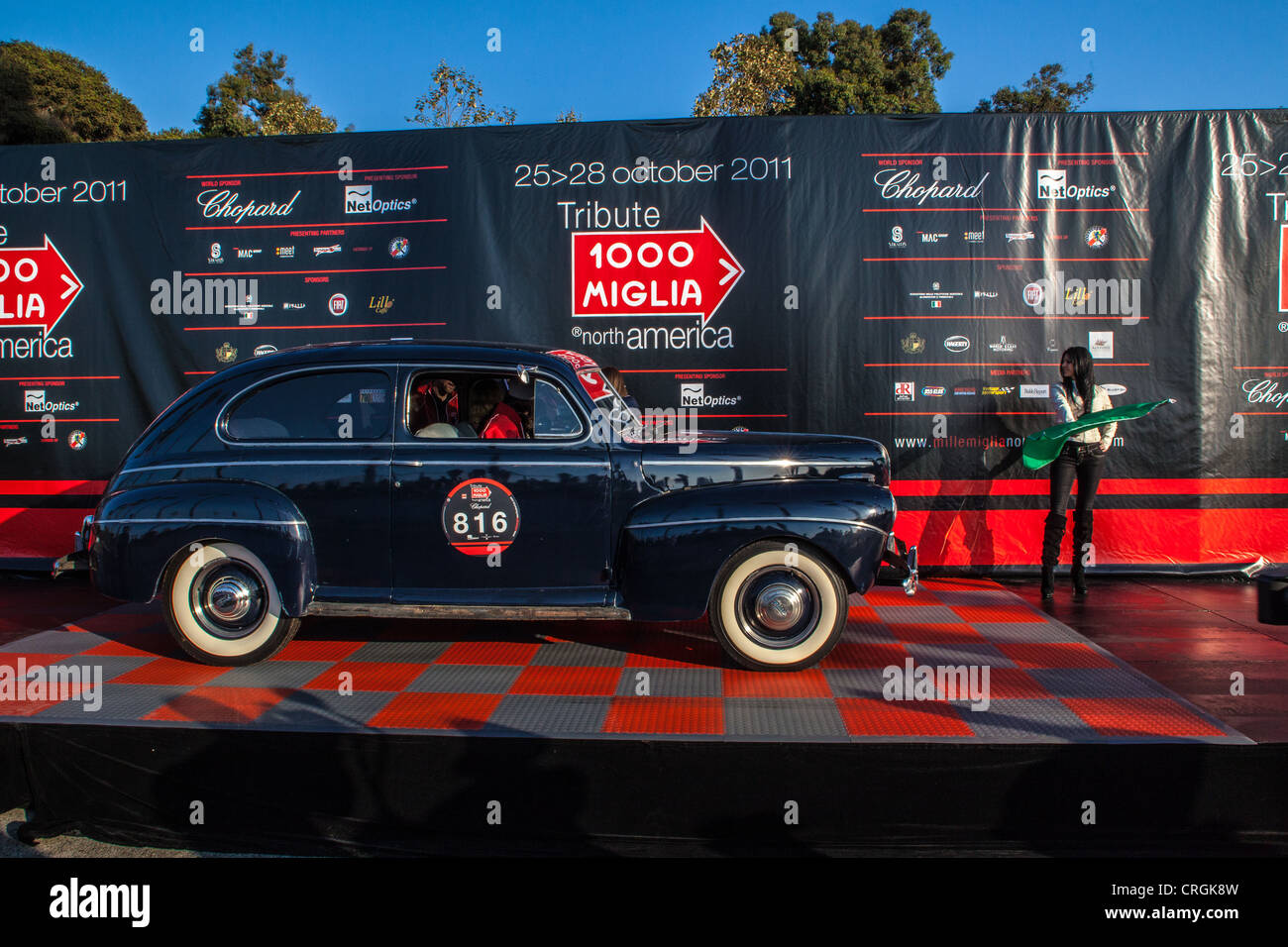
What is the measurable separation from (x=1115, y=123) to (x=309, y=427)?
6.11 m

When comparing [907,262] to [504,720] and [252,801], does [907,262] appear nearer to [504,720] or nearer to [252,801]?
[504,720]

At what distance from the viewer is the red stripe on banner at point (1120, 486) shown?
6469mm

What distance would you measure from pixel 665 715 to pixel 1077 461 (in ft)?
13.0

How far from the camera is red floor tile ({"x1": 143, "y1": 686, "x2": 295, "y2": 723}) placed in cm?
343

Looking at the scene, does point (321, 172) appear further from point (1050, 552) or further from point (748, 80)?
point (748, 80)

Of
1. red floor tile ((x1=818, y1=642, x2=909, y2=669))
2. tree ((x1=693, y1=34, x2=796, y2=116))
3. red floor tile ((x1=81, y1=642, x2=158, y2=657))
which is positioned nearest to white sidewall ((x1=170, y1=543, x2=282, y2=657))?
red floor tile ((x1=81, y1=642, x2=158, y2=657))

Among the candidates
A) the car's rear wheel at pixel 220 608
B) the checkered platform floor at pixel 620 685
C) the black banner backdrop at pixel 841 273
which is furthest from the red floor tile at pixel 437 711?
the black banner backdrop at pixel 841 273

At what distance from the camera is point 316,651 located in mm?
4602

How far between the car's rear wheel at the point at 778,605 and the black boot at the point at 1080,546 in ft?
9.05

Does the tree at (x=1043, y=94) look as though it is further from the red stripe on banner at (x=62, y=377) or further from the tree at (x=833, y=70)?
the red stripe on banner at (x=62, y=377)

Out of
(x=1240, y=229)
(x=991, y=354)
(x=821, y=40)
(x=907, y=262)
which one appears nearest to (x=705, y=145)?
(x=907, y=262)

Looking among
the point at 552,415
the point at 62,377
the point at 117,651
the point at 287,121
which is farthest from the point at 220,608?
the point at 287,121

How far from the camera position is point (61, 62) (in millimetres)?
21734

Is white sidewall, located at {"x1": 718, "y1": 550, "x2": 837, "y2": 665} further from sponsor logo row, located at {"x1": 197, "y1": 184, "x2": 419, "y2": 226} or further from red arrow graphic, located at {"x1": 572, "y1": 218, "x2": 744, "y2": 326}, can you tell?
sponsor logo row, located at {"x1": 197, "y1": 184, "x2": 419, "y2": 226}
